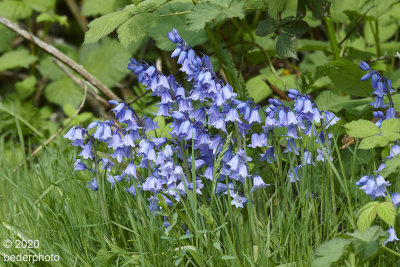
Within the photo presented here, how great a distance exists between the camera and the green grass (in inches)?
73.9

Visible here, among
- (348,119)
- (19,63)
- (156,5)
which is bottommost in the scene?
(348,119)

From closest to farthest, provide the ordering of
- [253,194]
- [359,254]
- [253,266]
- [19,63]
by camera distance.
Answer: [359,254], [253,266], [253,194], [19,63]

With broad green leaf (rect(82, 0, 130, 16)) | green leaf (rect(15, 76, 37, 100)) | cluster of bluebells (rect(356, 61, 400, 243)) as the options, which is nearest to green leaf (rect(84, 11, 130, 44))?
cluster of bluebells (rect(356, 61, 400, 243))

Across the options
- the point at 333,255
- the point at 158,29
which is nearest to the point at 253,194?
the point at 333,255

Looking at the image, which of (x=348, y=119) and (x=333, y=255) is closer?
(x=333, y=255)

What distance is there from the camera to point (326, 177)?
7.02ft

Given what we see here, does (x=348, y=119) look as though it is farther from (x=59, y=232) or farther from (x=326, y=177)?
(x=59, y=232)

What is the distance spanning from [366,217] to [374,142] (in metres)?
0.44

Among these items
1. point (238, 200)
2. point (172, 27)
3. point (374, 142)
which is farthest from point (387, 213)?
point (172, 27)

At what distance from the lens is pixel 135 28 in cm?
218

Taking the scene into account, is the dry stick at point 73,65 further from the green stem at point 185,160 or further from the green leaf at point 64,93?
the green stem at point 185,160

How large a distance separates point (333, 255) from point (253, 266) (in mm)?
269

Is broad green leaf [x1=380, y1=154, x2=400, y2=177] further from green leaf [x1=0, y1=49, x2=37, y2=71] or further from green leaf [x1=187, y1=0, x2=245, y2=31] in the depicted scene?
green leaf [x1=0, y1=49, x2=37, y2=71]

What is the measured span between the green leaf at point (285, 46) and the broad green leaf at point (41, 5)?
2.75m
